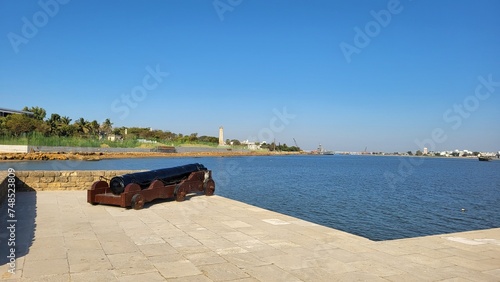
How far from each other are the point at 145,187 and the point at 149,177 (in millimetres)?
284

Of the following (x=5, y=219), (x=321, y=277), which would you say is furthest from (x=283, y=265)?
(x=5, y=219)

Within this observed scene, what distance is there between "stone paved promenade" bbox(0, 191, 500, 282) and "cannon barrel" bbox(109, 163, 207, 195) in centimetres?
87

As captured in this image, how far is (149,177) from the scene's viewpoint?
29.8 feet

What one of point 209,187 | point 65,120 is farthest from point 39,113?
point 209,187

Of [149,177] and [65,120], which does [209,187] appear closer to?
[149,177]

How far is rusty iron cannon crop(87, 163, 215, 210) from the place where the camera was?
834 centimetres

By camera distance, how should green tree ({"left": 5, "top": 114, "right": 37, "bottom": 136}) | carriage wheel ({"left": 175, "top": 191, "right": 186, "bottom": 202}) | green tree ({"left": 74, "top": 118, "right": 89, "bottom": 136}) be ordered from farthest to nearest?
1. green tree ({"left": 74, "top": 118, "right": 89, "bottom": 136})
2. green tree ({"left": 5, "top": 114, "right": 37, "bottom": 136})
3. carriage wheel ({"left": 175, "top": 191, "right": 186, "bottom": 202})

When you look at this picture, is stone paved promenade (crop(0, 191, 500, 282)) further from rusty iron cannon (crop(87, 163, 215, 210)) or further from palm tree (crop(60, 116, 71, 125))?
palm tree (crop(60, 116, 71, 125))

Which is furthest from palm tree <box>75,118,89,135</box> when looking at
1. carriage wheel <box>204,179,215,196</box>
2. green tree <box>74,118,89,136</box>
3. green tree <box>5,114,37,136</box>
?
carriage wheel <box>204,179,215,196</box>

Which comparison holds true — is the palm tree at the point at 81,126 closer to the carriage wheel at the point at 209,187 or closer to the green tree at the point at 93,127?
the green tree at the point at 93,127

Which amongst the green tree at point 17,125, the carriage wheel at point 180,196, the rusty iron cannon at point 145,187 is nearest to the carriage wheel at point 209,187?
the rusty iron cannon at point 145,187

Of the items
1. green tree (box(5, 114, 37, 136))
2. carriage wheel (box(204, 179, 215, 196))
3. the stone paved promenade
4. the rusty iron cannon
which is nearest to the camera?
the stone paved promenade

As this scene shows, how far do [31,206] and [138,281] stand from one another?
5456 millimetres

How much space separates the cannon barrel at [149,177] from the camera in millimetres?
8453
